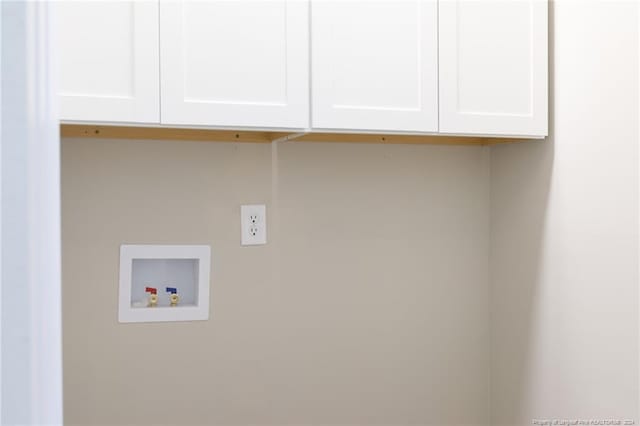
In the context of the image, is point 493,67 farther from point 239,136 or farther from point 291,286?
point 291,286

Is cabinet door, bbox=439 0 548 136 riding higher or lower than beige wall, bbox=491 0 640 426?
higher

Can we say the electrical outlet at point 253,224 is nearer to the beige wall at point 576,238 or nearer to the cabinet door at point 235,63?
the cabinet door at point 235,63

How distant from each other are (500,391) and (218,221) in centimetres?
104

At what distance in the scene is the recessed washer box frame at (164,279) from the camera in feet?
Result: 6.89

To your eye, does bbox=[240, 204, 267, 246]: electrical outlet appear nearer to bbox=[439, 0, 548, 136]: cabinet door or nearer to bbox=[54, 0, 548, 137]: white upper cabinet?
bbox=[54, 0, 548, 137]: white upper cabinet

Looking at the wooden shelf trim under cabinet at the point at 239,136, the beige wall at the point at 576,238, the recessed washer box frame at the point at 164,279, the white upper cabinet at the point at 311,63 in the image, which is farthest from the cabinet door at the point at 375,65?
the recessed washer box frame at the point at 164,279

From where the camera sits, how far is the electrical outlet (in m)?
2.20

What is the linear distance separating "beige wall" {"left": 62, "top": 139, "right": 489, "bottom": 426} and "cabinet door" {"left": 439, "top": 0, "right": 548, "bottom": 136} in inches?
15.5

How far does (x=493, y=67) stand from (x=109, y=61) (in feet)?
3.23

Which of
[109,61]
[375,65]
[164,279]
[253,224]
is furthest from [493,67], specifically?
[164,279]

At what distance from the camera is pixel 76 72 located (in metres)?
1.70

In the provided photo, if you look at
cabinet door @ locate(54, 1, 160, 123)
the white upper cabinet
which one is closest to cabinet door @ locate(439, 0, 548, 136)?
the white upper cabinet

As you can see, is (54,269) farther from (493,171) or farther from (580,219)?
(493,171)

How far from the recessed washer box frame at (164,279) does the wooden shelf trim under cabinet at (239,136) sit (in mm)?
313
